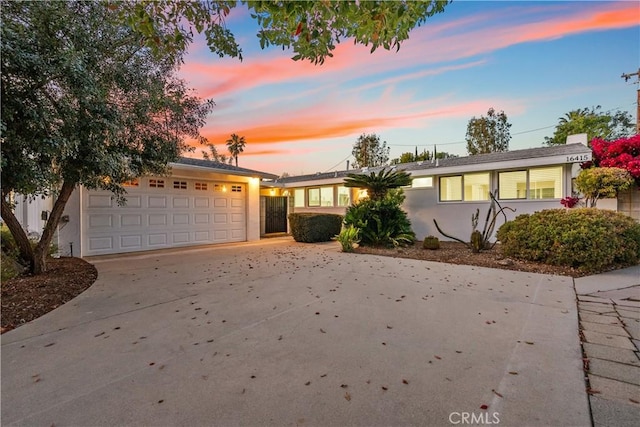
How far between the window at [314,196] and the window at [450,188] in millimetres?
6906

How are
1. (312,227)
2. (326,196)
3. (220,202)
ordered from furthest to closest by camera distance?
1. (326,196)
2. (312,227)
3. (220,202)

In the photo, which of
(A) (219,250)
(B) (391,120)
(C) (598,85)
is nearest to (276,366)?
(A) (219,250)

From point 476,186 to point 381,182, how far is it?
11.7ft

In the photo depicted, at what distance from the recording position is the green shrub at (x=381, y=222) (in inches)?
402

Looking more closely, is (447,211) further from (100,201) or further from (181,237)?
(100,201)

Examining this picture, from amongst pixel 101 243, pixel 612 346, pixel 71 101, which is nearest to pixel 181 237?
pixel 101 243

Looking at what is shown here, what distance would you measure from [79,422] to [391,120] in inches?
527

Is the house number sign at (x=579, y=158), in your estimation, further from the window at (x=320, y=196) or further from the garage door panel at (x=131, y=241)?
the garage door panel at (x=131, y=241)

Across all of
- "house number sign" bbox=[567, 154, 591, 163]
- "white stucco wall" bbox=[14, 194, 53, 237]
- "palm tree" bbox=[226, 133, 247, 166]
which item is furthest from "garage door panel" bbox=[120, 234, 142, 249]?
"palm tree" bbox=[226, 133, 247, 166]

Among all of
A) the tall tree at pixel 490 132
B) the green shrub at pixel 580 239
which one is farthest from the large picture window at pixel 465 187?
the tall tree at pixel 490 132

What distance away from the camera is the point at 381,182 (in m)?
10.5

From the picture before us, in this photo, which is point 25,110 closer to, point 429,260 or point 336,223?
point 429,260

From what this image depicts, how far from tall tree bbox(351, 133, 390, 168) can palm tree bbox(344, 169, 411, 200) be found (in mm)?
19002

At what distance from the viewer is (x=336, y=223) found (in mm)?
13180
